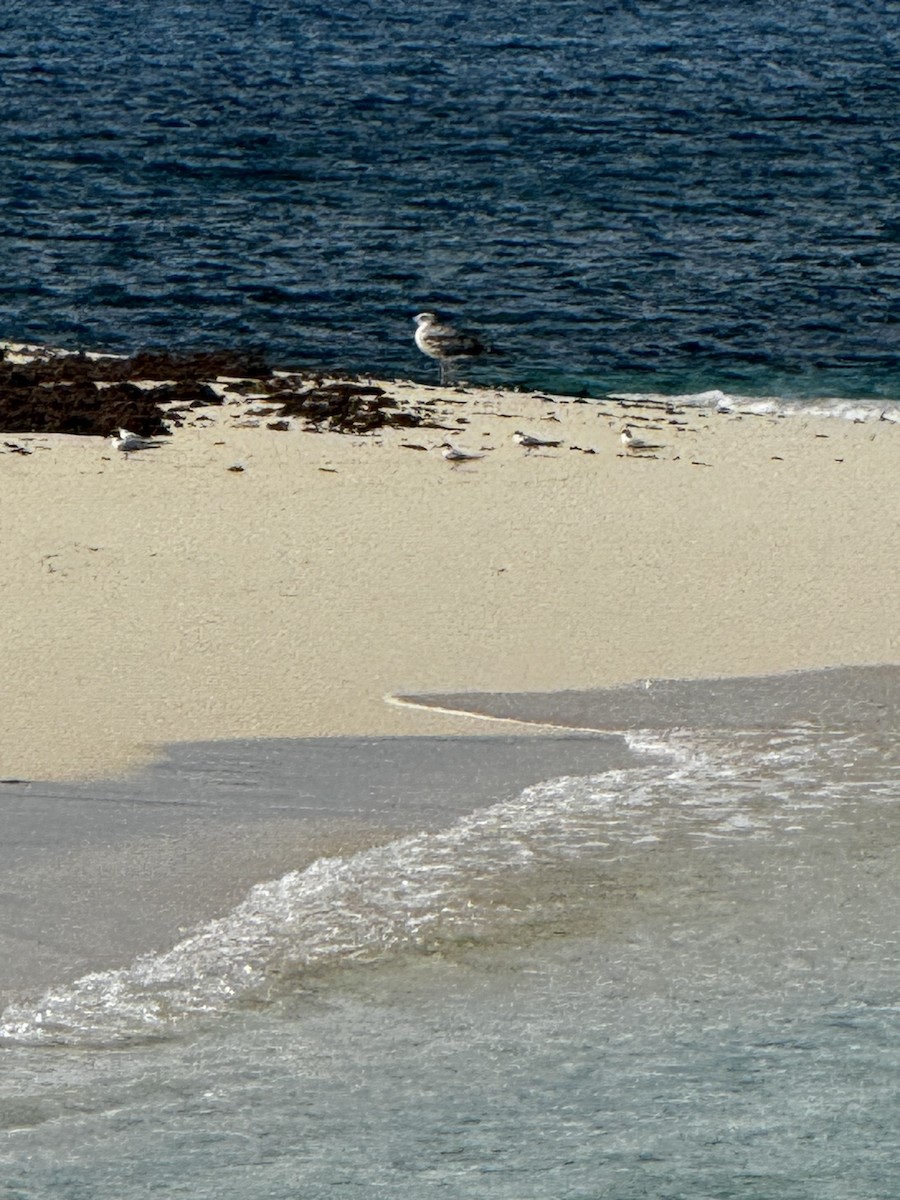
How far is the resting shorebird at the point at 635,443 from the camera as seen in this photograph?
1367cm

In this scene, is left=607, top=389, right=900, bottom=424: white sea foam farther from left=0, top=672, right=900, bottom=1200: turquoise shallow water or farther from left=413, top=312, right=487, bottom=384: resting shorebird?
left=0, top=672, right=900, bottom=1200: turquoise shallow water

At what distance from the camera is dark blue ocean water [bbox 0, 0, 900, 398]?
18.8 metres

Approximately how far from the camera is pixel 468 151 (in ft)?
88.5

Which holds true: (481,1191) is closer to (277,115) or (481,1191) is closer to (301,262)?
(301,262)

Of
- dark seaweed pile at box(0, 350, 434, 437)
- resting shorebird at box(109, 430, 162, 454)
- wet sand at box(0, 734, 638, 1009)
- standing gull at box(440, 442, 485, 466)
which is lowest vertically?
wet sand at box(0, 734, 638, 1009)

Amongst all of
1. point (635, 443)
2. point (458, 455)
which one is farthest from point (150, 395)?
point (635, 443)

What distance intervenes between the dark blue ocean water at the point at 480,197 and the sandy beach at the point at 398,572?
394 cm

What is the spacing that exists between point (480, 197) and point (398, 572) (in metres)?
14.3

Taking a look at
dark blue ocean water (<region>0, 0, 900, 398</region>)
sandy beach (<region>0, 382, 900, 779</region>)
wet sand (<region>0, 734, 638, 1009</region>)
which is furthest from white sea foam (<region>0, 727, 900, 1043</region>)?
dark blue ocean water (<region>0, 0, 900, 398</region>)

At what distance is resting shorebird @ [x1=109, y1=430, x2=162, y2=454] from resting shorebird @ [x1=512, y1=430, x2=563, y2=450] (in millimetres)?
2484

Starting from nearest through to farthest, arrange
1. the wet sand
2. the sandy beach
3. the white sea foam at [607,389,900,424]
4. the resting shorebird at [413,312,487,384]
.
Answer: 1. the wet sand
2. the sandy beach
3. the white sea foam at [607,389,900,424]
4. the resting shorebird at [413,312,487,384]

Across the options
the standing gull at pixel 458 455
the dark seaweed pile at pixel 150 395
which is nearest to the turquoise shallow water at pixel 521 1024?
the standing gull at pixel 458 455

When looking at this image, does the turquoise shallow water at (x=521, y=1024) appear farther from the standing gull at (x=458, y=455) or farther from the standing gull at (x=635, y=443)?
the standing gull at (x=635, y=443)

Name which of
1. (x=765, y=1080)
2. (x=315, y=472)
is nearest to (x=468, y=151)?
(x=315, y=472)
